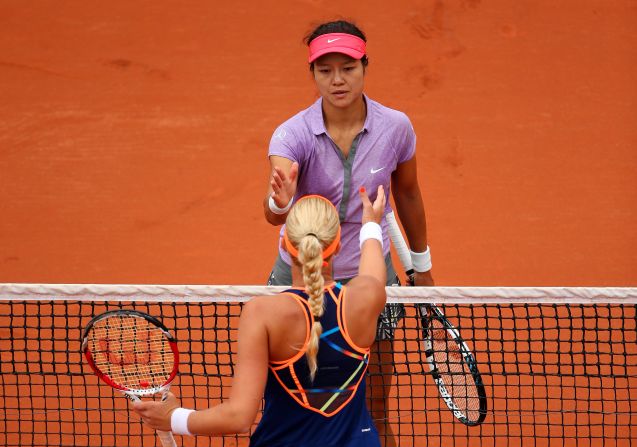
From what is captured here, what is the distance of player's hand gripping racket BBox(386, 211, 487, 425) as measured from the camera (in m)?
4.29

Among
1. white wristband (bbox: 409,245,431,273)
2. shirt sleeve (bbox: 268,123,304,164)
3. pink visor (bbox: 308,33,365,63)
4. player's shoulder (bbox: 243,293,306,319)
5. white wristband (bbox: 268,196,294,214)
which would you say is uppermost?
pink visor (bbox: 308,33,365,63)

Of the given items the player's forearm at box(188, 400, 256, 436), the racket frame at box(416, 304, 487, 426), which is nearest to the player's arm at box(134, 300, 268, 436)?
the player's forearm at box(188, 400, 256, 436)

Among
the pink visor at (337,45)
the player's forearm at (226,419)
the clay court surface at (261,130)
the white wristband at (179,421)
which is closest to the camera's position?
the player's forearm at (226,419)

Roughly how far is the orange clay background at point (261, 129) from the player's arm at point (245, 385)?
3.97 metres

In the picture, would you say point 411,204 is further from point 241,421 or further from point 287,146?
point 241,421

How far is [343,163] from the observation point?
12.8ft

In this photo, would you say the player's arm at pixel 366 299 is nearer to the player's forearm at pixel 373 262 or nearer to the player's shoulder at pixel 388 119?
the player's forearm at pixel 373 262

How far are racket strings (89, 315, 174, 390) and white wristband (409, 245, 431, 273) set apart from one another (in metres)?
1.22

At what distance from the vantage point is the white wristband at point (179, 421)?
287cm

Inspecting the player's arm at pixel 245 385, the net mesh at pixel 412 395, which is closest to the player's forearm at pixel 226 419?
the player's arm at pixel 245 385

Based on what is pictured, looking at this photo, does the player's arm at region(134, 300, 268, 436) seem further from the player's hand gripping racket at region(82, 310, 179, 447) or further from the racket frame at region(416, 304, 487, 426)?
the racket frame at region(416, 304, 487, 426)

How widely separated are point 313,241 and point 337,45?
1.17m

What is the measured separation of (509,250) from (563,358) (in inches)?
45.8

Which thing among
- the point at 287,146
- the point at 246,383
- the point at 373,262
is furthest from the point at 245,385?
the point at 287,146
